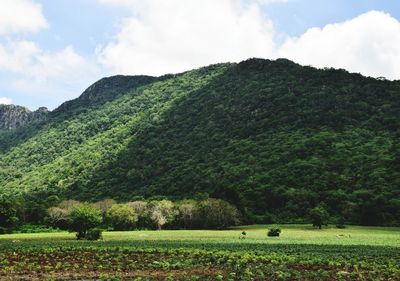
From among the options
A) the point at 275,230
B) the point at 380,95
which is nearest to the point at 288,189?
the point at 275,230

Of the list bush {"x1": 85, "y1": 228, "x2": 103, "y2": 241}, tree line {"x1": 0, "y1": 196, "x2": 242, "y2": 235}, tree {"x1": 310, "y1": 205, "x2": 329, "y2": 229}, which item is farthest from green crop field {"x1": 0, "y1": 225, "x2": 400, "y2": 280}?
tree line {"x1": 0, "y1": 196, "x2": 242, "y2": 235}

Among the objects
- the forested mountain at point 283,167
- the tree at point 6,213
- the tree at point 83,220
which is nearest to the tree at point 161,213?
the forested mountain at point 283,167

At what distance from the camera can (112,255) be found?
51.2 metres

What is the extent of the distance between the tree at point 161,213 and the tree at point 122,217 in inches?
175

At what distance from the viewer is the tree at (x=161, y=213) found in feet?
380

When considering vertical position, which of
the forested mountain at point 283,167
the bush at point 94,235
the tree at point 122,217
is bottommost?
the bush at point 94,235

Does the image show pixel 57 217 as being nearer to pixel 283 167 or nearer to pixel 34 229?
pixel 34 229

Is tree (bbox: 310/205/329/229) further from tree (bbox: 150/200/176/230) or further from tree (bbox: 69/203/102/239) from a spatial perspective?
tree (bbox: 69/203/102/239)

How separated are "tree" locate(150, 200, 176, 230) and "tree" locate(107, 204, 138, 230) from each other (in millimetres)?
4453

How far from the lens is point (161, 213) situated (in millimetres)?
116188

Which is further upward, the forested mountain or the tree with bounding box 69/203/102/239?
the forested mountain

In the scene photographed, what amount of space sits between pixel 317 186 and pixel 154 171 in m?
67.1

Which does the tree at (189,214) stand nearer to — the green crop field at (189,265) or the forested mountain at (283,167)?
the forested mountain at (283,167)

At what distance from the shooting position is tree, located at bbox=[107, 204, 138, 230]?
111725mm
